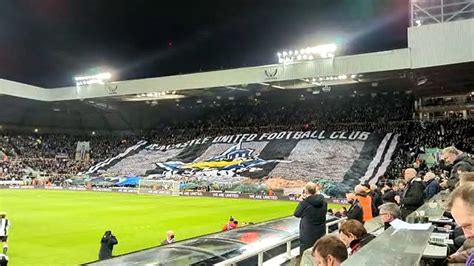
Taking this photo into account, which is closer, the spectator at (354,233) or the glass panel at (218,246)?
the spectator at (354,233)

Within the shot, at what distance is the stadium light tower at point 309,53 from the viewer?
1448 inches

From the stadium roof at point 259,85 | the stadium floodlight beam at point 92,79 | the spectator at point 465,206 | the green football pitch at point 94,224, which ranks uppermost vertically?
the stadium floodlight beam at point 92,79

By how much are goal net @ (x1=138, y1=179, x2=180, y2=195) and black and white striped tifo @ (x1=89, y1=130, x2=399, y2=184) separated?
276 cm

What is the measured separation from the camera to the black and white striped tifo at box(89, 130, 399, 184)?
38.5 metres

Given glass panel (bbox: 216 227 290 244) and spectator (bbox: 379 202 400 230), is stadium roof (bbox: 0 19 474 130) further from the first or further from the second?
spectator (bbox: 379 202 400 230)

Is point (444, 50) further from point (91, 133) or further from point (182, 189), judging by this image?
point (91, 133)

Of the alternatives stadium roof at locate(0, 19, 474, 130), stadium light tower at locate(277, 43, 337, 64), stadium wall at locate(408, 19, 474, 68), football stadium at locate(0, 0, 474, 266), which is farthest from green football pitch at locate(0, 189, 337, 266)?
stadium light tower at locate(277, 43, 337, 64)

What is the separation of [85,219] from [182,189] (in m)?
17.3

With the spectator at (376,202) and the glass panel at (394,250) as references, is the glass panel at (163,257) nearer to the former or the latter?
the glass panel at (394,250)

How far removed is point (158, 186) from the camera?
1540 inches

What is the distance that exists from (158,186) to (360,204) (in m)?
→ 32.2

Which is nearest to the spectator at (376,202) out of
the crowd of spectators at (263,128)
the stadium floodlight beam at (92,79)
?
the crowd of spectators at (263,128)

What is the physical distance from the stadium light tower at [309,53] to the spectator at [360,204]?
2852 centimetres

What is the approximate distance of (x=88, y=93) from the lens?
47125mm
